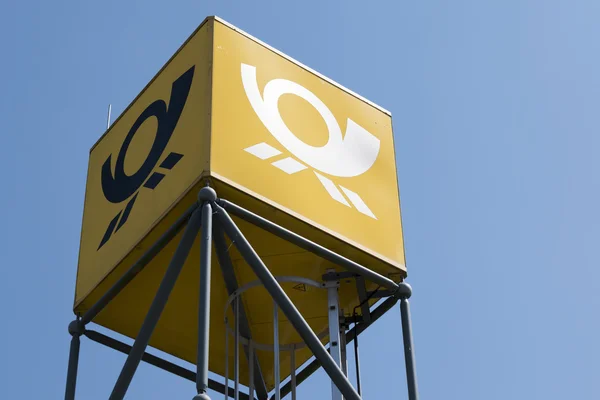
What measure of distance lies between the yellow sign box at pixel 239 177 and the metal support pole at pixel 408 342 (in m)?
0.28

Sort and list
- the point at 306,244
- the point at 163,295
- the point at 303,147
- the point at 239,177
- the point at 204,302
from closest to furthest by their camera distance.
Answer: the point at 204,302
the point at 163,295
the point at 239,177
the point at 306,244
the point at 303,147

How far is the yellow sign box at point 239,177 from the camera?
55.3 feet

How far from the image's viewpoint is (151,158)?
1788 centimetres

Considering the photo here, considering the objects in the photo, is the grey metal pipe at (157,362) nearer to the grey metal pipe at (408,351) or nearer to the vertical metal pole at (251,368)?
the vertical metal pole at (251,368)

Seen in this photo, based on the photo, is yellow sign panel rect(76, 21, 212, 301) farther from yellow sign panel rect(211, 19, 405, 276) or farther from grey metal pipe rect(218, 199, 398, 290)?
grey metal pipe rect(218, 199, 398, 290)

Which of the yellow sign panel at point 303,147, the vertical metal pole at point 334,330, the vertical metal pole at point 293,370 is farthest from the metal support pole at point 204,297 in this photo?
the vertical metal pole at point 293,370

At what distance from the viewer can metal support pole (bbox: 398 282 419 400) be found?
1712cm

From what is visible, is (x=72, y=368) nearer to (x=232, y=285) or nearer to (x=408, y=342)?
(x=232, y=285)

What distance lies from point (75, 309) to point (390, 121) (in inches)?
230

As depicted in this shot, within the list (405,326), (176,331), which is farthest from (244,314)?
(405,326)

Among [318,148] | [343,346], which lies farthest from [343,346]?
[318,148]

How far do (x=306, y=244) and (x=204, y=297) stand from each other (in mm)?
2085

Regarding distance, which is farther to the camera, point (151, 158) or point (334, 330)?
point (151, 158)

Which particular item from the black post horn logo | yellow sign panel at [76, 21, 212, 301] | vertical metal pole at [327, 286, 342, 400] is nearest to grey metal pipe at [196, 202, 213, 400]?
yellow sign panel at [76, 21, 212, 301]
